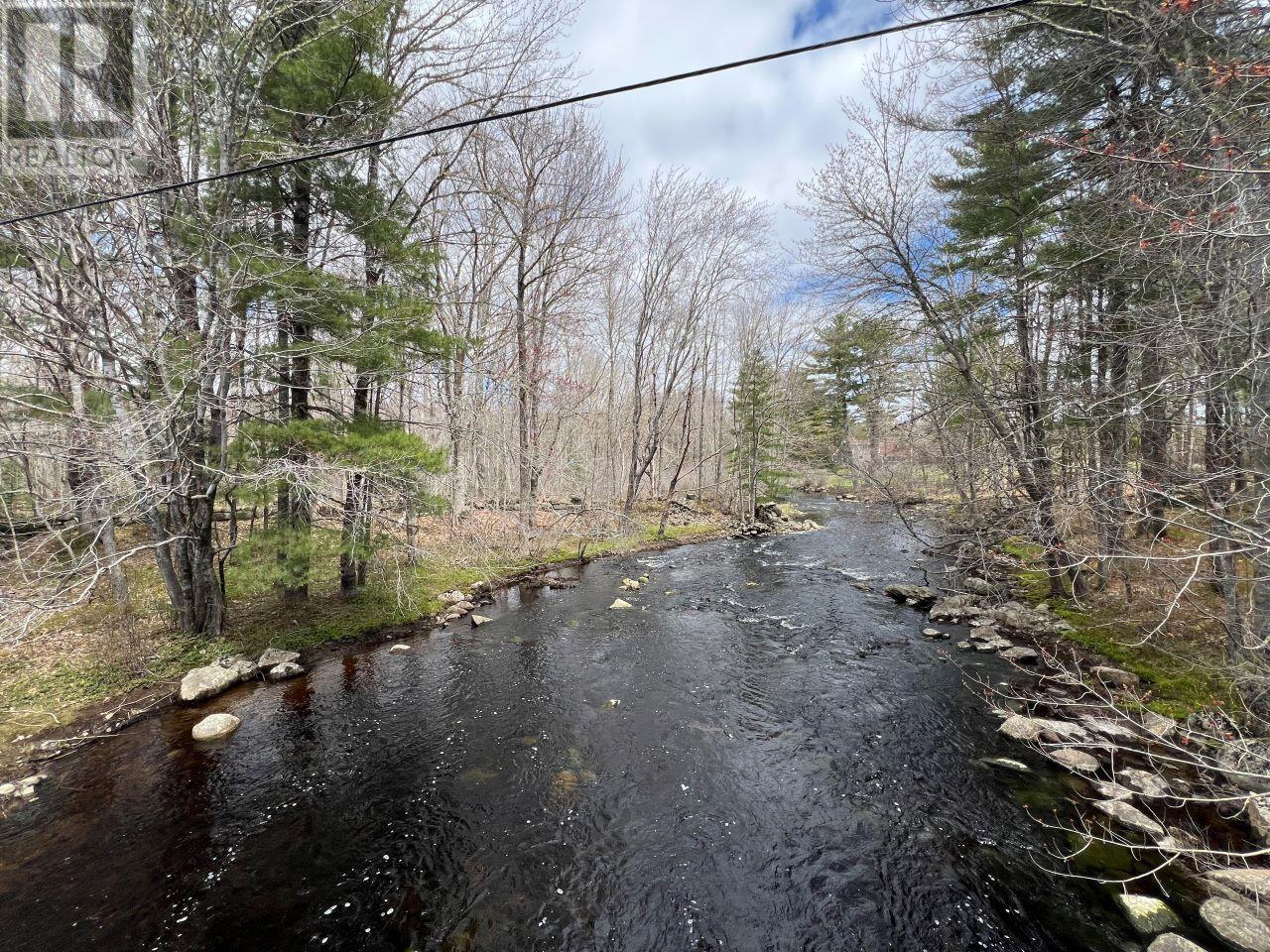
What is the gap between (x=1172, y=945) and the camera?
3332 millimetres

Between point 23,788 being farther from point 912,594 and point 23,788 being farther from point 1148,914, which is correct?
point 912,594

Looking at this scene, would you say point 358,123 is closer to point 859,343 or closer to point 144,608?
point 144,608

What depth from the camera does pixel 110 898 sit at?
12.4ft

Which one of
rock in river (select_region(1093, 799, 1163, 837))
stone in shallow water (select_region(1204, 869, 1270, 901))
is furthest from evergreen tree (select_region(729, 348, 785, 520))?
stone in shallow water (select_region(1204, 869, 1270, 901))

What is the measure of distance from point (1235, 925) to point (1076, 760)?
192 cm

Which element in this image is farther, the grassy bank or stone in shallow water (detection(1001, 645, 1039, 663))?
stone in shallow water (detection(1001, 645, 1039, 663))

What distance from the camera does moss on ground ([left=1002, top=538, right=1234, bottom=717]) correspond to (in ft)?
18.9

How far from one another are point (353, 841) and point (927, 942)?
4.78 meters

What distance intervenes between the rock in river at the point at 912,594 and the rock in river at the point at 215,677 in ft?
38.9

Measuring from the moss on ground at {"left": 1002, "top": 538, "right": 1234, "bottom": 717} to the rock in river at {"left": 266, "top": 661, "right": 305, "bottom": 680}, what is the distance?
32.3ft

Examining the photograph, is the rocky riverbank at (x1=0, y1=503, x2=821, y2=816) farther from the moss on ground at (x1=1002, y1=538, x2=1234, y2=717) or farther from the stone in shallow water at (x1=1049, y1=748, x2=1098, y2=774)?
the moss on ground at (x1=1002, y1=538, x2=1234, y2=717)

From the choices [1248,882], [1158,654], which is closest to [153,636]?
[1248,882]

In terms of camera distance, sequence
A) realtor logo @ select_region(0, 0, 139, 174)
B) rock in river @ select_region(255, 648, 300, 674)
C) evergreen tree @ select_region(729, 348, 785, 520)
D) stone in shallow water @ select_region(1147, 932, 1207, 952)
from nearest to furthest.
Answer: stone in shallow water @ select_region(1147, 932, 1207, 952) → realtor logo @ select_region(0, 0, 139, 174) → rock in river @ select_region(255, 648, 300, 674) → evergreen tree @ select_region(729, 348, 785, 520)

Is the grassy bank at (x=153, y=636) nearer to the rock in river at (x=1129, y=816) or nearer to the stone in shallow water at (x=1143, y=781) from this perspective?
the rock in river at (x=1129, y=816)
